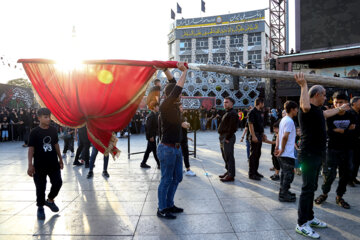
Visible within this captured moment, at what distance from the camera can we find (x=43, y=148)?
421 centimetres

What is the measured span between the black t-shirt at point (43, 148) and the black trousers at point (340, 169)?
4545 millimetres

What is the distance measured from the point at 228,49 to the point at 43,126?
57096 millimetres

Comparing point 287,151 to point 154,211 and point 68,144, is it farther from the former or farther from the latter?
point 68,144

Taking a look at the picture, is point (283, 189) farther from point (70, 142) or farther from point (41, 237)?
point (70, 142)

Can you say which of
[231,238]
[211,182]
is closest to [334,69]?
[211,182]

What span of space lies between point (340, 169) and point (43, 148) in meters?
4.89

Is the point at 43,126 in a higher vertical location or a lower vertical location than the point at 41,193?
higher

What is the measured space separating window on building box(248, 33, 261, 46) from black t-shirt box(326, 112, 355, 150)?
55.2 metres

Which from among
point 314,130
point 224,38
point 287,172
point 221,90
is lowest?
point 287,172

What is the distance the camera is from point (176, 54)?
61562mm

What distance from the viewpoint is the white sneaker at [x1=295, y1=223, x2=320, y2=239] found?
132 inches

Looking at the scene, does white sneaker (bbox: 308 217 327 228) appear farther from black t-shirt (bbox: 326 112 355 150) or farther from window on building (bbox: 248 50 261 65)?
window on building (bbox: 248 50 261 65)

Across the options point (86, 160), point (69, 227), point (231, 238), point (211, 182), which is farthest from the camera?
point (86, 160)

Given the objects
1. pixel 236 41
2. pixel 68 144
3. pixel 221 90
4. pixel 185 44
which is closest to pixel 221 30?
pixel 236 41
